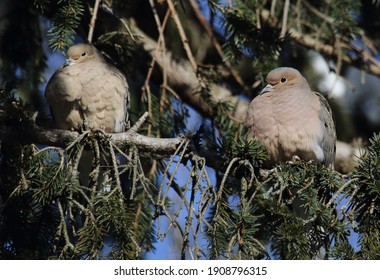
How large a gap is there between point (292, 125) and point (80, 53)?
66.3 inches

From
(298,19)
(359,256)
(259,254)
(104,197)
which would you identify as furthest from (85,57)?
(359,256)

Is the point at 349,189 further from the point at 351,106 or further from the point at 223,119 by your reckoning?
the point at 351,106

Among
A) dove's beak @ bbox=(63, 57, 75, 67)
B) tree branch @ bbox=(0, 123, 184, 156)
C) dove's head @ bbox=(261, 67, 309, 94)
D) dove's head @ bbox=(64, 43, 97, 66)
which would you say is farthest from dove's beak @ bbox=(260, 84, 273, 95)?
dove's beak @ bbox=(63, 57, 75, 67)

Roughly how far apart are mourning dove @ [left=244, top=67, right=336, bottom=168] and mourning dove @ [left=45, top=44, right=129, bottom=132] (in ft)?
3.39

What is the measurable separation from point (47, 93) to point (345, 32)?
2350mm

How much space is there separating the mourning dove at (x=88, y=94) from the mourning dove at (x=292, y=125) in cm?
104

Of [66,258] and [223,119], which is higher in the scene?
[66,258]

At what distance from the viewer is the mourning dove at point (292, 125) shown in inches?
169

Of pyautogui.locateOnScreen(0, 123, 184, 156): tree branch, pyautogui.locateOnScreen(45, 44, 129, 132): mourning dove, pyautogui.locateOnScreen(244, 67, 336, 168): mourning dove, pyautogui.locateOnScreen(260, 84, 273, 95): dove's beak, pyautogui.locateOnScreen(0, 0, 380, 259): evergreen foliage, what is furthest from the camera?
pyautogui.locateOnScreen(45, 44, 129, 132): mourning dove

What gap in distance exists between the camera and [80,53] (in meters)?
4.93

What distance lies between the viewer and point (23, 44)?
515cm

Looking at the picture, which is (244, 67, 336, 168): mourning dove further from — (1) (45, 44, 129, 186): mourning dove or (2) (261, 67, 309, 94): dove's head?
(1) (45, 44, 129, 186): mourning dove

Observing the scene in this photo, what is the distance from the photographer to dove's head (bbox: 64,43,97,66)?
Answer: 486cm

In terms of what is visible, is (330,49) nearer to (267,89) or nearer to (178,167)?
(267,89)
